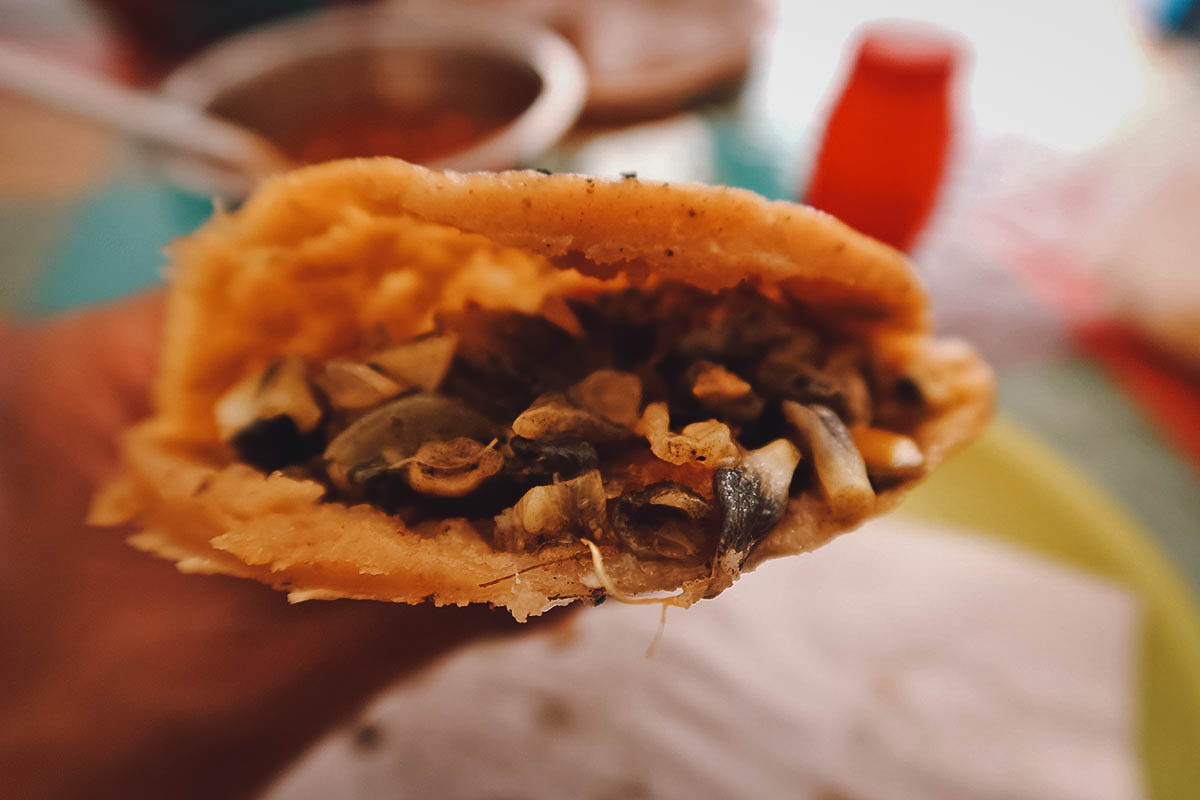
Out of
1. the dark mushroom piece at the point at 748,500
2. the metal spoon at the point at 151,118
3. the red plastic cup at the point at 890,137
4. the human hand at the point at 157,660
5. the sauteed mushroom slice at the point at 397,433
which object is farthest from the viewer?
the red plastic cup at the point at 890,137

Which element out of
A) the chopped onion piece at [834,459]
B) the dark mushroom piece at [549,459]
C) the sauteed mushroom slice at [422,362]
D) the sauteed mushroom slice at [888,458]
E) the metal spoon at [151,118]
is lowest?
the metal spoon at [151,118]

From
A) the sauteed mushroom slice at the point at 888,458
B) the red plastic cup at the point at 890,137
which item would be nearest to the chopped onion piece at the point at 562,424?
the sauteed mushroom slice at the point at 888,458

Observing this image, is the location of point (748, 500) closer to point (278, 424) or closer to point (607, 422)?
point (607, 422)

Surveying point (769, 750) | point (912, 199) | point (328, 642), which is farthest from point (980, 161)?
point (328, 642)

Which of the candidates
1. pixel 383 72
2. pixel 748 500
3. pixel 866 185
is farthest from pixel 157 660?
pixel 866 185

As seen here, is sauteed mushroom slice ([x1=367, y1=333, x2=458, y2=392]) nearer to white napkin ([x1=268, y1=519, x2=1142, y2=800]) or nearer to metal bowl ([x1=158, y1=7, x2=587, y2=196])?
white napkin ([x1=268, y1=519, x2=1142, y2=800])

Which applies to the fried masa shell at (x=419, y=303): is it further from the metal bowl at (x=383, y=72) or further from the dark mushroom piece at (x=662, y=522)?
the metal bowl at (x=383, y=72)

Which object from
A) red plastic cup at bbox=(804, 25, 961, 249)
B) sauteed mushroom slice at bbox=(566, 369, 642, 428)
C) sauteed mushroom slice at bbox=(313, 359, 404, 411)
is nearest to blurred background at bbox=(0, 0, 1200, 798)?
red plastic cup at bbox=(804, 25, 961, 249)
